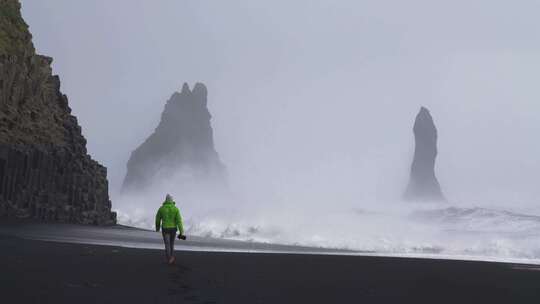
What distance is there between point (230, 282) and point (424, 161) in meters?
188

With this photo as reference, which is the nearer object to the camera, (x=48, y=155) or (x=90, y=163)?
(x=48, y=155)

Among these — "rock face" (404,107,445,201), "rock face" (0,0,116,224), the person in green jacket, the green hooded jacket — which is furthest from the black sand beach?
"rock face" (404,107,445,201)

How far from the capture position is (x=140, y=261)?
23.9m

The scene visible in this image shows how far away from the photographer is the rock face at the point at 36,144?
55062 millimetres

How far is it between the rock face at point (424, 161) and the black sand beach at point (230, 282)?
175 metres

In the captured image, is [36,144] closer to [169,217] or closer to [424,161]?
[169,217]

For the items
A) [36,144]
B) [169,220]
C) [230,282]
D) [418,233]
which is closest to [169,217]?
[169,220]

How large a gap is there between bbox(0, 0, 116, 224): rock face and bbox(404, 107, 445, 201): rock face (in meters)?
139

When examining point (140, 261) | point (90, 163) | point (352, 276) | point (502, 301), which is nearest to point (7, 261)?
point (140, 261)

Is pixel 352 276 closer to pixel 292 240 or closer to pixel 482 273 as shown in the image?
pixel 482 273

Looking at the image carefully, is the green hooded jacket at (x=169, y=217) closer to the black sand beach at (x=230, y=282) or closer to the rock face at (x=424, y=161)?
the black sand beach at (x=230, y=282)

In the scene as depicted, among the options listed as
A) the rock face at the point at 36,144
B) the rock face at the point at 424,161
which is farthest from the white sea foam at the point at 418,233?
the rock face at the point at 424,161

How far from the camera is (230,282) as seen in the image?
17.8 metres

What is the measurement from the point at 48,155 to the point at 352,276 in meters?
46.1
